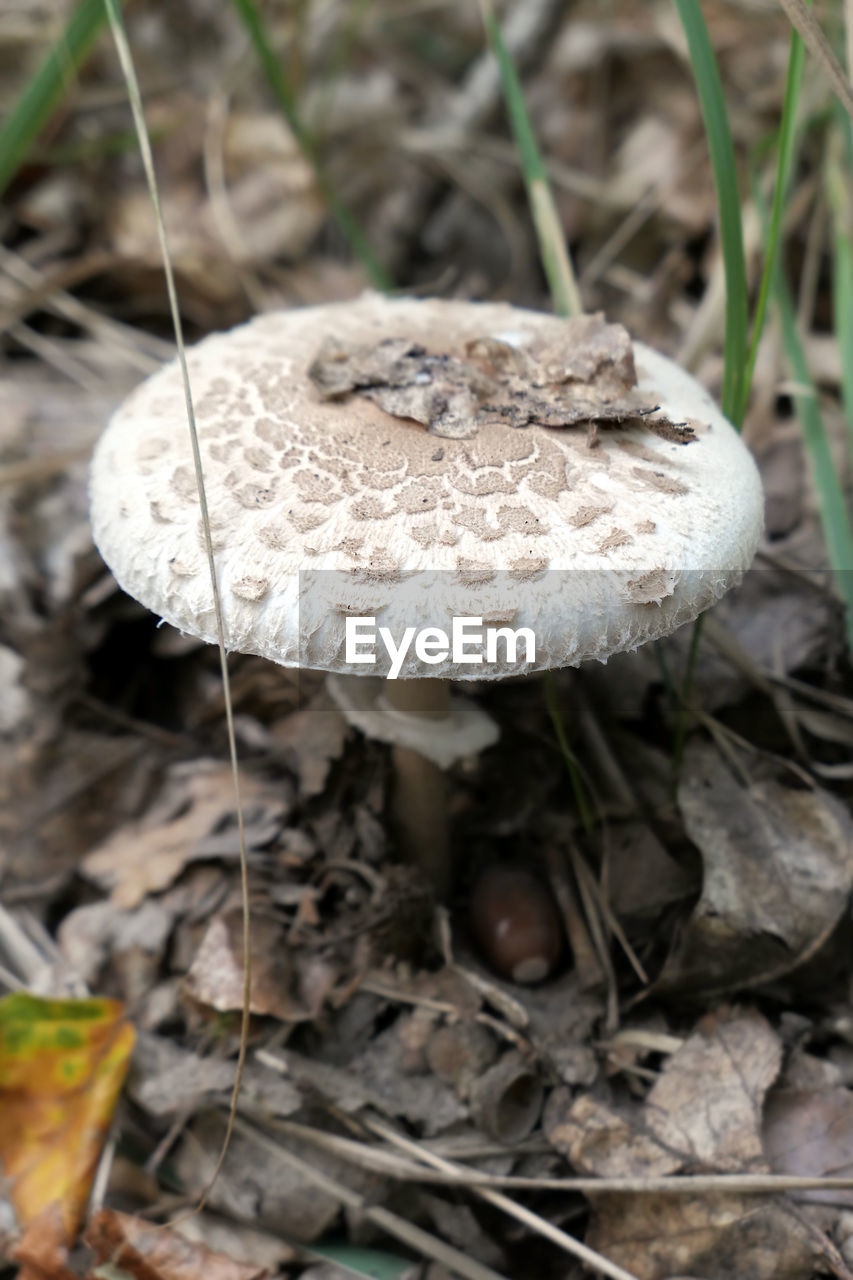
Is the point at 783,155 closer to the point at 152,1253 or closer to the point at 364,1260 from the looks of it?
the point at 364,1260

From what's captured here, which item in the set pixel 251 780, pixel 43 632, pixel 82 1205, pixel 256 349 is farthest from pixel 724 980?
pixel 43 632

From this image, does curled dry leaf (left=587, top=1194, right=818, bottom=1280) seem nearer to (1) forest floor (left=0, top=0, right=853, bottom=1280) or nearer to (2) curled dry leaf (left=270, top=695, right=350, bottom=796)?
(1) forest floor (left=0, top=0, right=853, bottom=1280)

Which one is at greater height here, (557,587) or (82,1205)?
(557,587)

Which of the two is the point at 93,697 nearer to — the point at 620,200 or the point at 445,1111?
the point at 445,1111

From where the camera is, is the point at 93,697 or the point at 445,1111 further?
the point at 93,697

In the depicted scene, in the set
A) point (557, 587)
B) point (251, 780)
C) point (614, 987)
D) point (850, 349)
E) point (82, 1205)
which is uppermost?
point (850, 349)

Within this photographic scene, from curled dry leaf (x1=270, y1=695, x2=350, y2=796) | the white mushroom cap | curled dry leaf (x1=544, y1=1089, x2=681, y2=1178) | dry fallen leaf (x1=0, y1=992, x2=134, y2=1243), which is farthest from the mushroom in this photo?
dry fallen leaf (x1=0, y1=992, x2=134, y2=1243)

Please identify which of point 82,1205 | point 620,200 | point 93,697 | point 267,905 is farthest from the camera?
point 620,200
